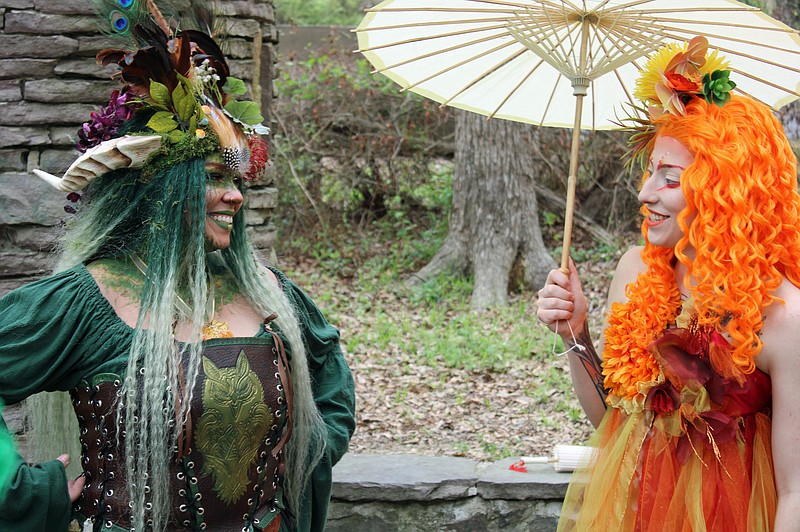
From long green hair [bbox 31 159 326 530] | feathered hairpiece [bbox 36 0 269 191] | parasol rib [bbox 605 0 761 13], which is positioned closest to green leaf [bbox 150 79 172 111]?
feathered hairpiece [bbox 36 0 269 191]

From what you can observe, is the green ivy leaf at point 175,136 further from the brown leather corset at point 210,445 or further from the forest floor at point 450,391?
the forest floor at point 450,391

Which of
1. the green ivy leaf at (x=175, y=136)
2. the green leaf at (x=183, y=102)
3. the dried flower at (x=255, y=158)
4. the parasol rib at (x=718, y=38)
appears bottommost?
the dried flower at (x=255, y=158)

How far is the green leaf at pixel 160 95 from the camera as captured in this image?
2084 mm

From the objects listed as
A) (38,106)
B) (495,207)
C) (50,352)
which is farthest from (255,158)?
(495,207)

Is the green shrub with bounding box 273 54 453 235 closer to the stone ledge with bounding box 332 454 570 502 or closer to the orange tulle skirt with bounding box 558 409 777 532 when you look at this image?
the stone ledge with bounding box 332 454 570 502

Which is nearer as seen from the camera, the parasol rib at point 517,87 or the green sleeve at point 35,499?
the green sleeve at point 35,499

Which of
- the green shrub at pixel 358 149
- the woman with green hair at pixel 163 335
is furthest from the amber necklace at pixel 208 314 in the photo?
the green shrub at pixel 358 149

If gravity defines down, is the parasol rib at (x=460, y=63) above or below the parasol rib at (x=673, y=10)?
below

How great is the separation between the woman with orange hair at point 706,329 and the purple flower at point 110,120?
1.29m

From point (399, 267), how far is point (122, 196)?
20.9ft

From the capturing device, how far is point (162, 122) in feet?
6.84

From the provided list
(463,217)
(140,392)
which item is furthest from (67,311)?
(463,217)

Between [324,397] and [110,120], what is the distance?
0.96 meters

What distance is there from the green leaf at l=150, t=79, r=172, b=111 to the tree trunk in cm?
579
